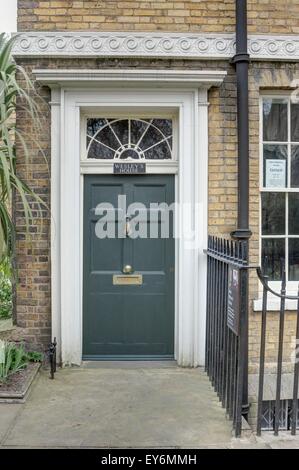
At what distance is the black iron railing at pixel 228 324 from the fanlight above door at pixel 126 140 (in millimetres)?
1242

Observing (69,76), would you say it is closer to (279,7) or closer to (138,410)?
(279,7)

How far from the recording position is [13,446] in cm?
326

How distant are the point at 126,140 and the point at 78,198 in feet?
2.86

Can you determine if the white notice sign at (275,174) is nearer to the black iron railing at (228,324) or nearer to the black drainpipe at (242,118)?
the black drainpipe at (242,118)

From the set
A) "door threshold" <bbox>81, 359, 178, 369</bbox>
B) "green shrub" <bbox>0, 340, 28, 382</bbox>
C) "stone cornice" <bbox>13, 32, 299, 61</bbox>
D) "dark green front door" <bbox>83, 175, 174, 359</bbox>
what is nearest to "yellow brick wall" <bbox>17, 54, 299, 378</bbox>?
"stone cornice" <bbox>13, 32, 299, 61</bbox>

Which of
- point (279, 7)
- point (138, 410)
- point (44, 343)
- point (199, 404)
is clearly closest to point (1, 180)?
point (44, 343)

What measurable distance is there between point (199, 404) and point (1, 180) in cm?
262

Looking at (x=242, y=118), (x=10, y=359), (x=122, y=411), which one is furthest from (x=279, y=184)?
(x=10, y=359)

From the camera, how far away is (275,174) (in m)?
5.26

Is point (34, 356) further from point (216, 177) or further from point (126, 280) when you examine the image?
point (216, 177)

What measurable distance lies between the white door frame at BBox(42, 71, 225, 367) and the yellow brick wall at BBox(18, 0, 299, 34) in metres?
0.70

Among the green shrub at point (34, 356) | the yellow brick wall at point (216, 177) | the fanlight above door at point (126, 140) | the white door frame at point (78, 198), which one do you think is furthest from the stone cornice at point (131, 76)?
the green shrub at point (34, 356)

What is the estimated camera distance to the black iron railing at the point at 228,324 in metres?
3.40

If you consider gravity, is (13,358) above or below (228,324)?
below
